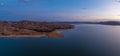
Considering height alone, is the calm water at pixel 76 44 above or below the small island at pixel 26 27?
below

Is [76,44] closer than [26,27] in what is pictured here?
Yes

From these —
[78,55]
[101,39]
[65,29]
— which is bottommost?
[78,55]

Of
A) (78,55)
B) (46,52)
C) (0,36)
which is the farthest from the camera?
(0,36)

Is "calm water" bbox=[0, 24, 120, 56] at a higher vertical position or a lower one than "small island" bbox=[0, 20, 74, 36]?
lower

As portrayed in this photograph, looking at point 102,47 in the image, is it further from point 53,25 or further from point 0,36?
point 0,36

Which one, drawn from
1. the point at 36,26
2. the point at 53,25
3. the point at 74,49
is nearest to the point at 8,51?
the point at 36,26
